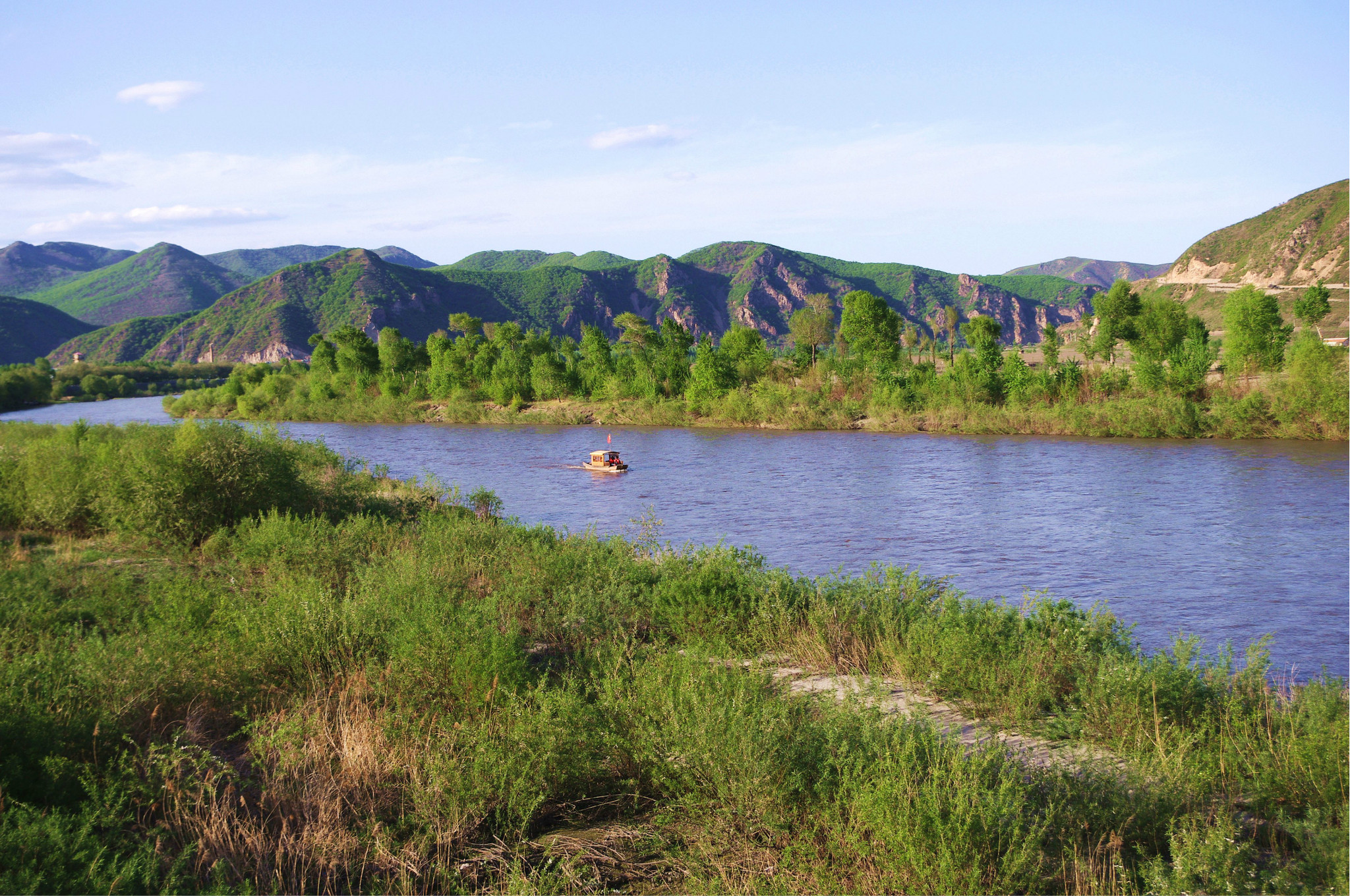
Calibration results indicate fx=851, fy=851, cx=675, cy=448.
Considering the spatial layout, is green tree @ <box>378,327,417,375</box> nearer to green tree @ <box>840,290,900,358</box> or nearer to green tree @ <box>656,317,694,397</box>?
green tree @ <box>656,317,694,397</box>

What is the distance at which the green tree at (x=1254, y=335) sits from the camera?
44250 mm

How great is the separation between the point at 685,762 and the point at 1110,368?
50.6 meters

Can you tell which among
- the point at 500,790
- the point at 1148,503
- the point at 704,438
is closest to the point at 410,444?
the point at 704,438

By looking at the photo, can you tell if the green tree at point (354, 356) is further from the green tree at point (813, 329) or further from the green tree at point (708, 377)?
the green tree at point (813, 329)

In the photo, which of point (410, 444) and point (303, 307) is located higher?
point (303, 307)

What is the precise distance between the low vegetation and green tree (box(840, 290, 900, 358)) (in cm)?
11

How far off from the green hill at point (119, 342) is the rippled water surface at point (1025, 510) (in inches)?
4753

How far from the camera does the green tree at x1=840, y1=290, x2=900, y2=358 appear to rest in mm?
59094

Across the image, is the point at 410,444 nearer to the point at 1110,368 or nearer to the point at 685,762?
the point at 1110,368

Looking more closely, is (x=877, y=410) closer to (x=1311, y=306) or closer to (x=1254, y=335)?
(x=1254, y=335)

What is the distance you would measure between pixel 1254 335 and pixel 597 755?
162 ft

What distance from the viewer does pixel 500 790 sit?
223 inches

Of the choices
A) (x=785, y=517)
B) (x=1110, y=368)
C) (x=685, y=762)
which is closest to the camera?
(x=685, y=762)

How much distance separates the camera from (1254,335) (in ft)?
145
